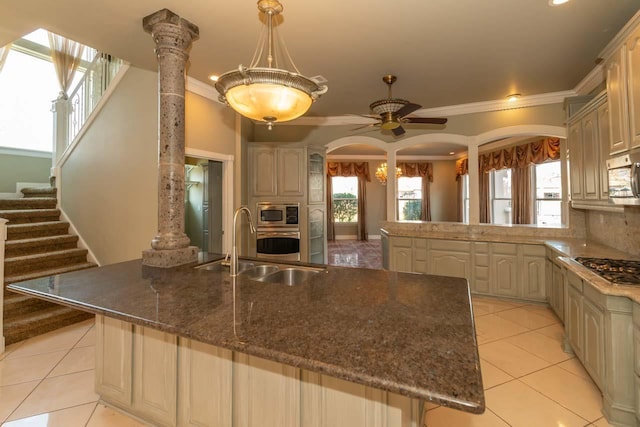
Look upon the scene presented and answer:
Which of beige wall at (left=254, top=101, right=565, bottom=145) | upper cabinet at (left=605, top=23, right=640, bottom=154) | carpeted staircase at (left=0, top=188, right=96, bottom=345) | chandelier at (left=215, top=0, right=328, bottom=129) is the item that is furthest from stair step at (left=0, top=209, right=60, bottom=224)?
upper cabinet at (left=605, top=23, right=640, bottom=154)

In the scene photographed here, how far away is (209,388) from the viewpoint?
150 cm

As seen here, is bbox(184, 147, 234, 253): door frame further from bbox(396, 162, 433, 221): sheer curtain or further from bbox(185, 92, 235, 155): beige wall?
bbox(396, 162, 433, 221): sheer curtain

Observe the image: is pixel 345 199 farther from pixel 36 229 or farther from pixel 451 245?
pixel 36 229

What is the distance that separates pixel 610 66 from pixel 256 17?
2.87m

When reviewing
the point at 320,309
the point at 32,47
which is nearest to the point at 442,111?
the point at 320,309

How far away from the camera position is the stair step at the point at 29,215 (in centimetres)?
380

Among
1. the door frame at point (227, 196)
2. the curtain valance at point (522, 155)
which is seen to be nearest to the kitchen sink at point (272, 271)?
the door frame at point (227, 196)

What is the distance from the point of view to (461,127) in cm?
458

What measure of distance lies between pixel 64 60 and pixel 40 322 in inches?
167

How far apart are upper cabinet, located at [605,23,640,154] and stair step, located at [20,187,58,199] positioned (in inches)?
259

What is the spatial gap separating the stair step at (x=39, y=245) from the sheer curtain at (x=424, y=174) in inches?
328

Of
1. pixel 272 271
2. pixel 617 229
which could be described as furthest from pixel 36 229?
pixel 617 229

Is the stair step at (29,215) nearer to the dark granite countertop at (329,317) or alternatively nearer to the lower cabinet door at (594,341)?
the dark granite countertop at (329,317)

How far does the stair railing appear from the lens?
4.06 m
